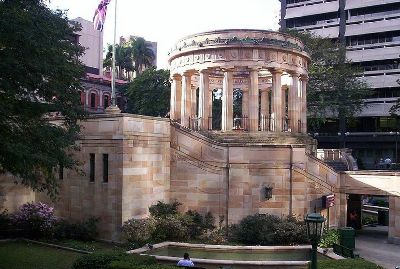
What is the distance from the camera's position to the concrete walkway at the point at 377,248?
21984 mm

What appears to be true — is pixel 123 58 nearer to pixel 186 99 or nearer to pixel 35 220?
pixel 186 99

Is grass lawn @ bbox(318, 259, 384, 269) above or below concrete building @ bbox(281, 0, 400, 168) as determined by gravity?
below

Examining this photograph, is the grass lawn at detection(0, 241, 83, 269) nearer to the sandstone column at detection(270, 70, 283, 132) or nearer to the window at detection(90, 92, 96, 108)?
the sandstone column at detection(270, 70, 283, 132)

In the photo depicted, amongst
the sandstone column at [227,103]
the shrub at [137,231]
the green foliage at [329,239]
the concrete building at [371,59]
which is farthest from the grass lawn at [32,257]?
the concrete building at [371,59]

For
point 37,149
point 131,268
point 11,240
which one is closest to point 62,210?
point 11,240

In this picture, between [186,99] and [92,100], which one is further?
[92,100]

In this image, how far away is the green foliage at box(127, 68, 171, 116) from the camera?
184 ft

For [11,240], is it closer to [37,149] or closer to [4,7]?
[37,149]

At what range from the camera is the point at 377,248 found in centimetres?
2527

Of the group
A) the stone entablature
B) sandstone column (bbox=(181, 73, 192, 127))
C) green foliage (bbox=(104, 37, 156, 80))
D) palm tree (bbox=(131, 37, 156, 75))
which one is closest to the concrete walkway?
the stone entablature

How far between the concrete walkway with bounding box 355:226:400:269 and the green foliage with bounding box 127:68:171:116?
30533 millimetres

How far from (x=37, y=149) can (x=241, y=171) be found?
36.3 ft

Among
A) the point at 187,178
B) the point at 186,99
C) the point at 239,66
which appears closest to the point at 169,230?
the point at 187,178

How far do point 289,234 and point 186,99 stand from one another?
14.4m
